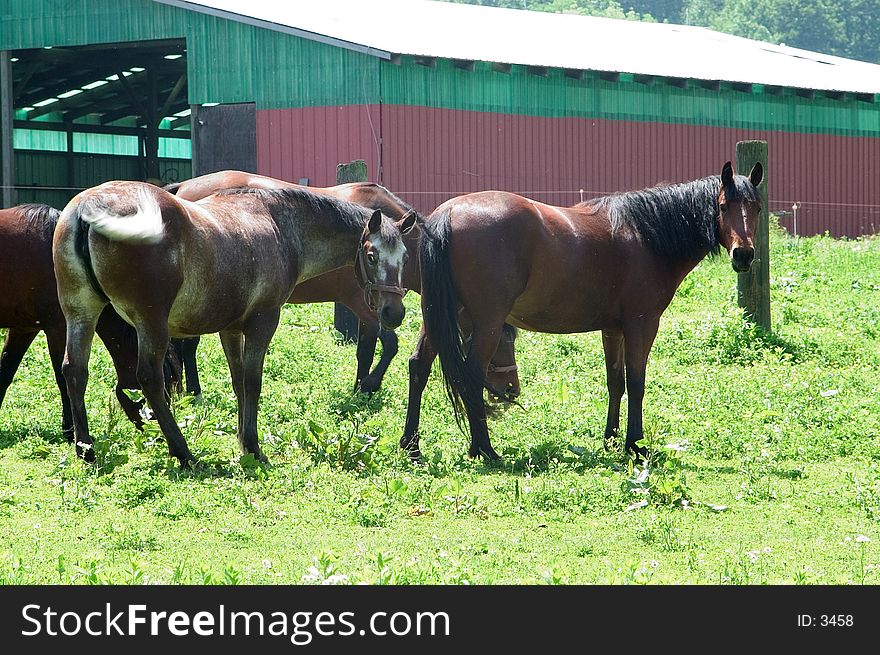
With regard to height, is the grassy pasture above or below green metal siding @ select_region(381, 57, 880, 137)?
below

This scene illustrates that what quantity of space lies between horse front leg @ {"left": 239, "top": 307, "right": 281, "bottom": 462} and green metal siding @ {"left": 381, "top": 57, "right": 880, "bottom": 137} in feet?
44.4

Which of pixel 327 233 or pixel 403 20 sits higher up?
pixel 403 20

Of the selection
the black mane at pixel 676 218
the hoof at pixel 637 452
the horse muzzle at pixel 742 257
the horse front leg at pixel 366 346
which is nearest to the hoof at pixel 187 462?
the hoof at pixel 637 452

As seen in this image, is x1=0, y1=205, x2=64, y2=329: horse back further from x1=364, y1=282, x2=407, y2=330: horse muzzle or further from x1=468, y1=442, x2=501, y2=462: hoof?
x1=468, y1=442, x2=501, y2=462: hoof

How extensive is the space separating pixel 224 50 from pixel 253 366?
15.0 meters

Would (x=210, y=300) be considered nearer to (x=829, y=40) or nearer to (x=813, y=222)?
(x=813, y=222)

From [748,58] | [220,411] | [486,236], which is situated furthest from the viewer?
[748,58]

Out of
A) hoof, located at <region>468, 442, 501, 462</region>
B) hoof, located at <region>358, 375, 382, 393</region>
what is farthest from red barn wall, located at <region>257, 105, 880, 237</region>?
hoof, located at <region>468, 442, 501, 462</region>

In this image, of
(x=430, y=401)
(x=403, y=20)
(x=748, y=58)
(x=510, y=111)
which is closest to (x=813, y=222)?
(x=748, y=58)

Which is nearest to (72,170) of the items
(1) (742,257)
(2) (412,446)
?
(2) (412,446)

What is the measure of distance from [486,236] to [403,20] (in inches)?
741

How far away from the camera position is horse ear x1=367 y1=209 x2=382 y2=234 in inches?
303

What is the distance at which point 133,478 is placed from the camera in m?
6.93

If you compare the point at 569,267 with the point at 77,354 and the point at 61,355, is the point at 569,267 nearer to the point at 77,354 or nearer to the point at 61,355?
the point at 77,354
